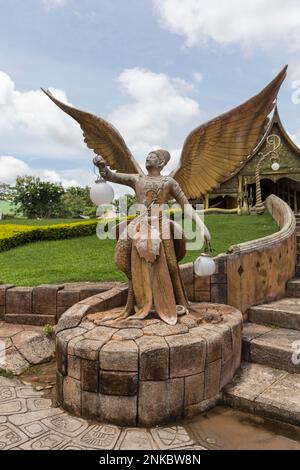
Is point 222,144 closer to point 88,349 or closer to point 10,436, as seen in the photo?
point 88,349

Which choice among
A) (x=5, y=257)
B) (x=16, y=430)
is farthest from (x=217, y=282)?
(x=5, y=257)

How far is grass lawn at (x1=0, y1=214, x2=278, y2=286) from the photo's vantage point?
6293 mm

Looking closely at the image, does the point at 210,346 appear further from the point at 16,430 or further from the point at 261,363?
the point at 16,430

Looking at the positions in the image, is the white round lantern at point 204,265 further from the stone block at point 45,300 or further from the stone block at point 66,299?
the stone block at point 45,300

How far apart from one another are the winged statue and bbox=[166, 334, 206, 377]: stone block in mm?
414

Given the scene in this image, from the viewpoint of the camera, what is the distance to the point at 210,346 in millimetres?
3277

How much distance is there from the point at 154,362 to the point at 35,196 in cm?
3060

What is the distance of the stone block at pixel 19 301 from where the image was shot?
5.14m

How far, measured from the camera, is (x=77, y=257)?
8.35m

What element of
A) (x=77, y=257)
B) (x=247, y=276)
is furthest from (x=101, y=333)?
(x=77, y=257)

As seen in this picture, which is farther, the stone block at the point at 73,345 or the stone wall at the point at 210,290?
the stone wall at the point at 210,290

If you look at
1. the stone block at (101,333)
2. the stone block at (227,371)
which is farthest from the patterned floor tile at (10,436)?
the stone block at (227,371)

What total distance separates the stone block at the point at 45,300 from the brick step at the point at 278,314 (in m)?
2.96

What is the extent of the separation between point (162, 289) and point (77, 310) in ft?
3.33
